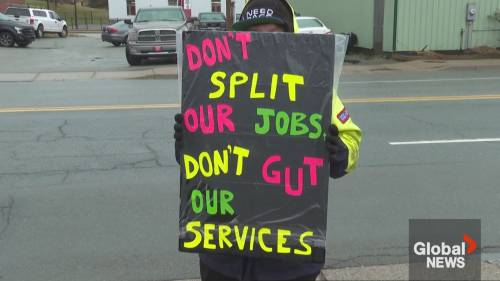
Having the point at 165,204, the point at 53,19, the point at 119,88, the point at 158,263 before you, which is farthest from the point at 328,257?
the point at 53,19

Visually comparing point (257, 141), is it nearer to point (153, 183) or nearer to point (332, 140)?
point (332, 140)

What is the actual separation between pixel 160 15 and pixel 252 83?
60.6ft

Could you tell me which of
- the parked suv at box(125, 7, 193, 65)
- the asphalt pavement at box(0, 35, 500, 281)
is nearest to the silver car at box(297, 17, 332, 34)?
the parked suv at box(125, 7, 193, 65)

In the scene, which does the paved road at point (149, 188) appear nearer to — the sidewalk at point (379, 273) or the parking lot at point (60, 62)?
the sidewalk at point (379, 273)

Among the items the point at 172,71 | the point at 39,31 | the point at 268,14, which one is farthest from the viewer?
the point at 39,31

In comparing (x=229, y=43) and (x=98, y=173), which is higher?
(x=229, y=43)

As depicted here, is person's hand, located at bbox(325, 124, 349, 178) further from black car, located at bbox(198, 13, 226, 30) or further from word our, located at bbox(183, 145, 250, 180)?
black car, located at bbox(198, 13, 226, 30)

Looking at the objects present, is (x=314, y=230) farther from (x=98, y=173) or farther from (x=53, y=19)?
(x=53, y=19)

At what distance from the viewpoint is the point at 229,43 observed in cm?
236

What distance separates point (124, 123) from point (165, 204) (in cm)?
403

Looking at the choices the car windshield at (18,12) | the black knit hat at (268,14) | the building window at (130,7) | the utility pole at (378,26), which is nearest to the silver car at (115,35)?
the car windshield at (18,12)

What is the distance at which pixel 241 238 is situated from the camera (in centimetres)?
234

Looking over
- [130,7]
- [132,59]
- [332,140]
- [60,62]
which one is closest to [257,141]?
[332,140]

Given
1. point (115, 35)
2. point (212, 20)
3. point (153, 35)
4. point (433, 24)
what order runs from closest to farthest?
point (153, 35), point (433, 24), point (115, 35), point (212, 20)
